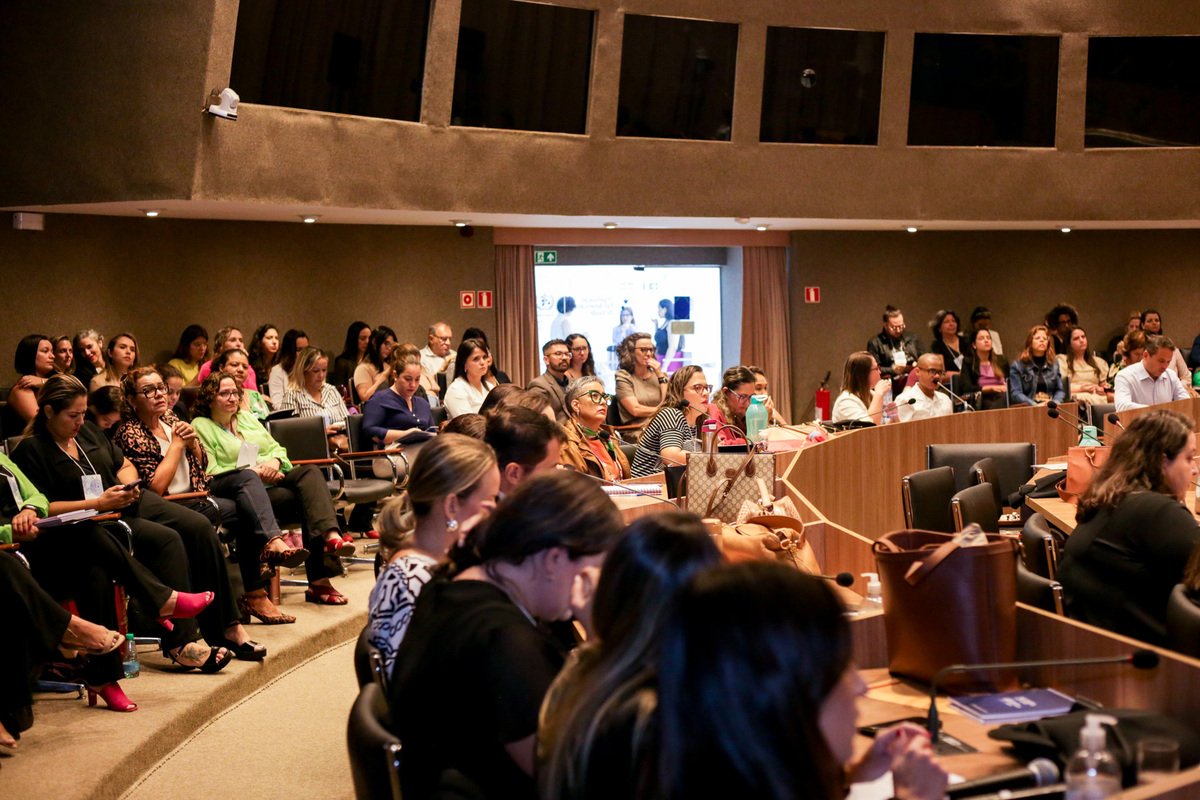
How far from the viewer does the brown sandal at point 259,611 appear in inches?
252

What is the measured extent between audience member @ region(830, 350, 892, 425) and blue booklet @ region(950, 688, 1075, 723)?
6010 millimetres

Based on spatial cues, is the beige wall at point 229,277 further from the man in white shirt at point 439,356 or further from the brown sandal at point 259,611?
the brown sandal at point 259,611

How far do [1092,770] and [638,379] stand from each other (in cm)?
782

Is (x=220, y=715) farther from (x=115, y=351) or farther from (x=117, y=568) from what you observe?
(x=115, y=351)

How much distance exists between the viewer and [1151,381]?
9266 millimetres

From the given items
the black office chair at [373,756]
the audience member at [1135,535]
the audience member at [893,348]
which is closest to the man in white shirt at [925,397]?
the audience member at [893,348]

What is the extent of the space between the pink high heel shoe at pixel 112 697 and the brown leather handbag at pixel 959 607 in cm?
325

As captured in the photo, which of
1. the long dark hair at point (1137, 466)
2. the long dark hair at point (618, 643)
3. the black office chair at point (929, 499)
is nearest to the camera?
the long dark hair at point (618, 643)

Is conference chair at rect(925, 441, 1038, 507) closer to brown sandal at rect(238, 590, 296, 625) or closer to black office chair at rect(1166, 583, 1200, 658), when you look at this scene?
brown sandal at rect(238, 590, 296, 625)

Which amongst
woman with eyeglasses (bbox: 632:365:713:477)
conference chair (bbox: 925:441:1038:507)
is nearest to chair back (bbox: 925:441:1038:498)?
conference chair (bbox: 925:441:1038:507)

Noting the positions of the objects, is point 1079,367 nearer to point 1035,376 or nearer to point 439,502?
point 1035,376

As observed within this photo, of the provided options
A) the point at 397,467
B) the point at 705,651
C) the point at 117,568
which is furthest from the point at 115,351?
the point at 705,651

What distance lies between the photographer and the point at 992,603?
2.86 metres

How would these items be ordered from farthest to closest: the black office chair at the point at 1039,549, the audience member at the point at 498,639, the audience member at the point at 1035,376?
the audience member at the point at 1035,376 < the black office chair at the point at 1039,549 < the audience member at the point at 498,639
